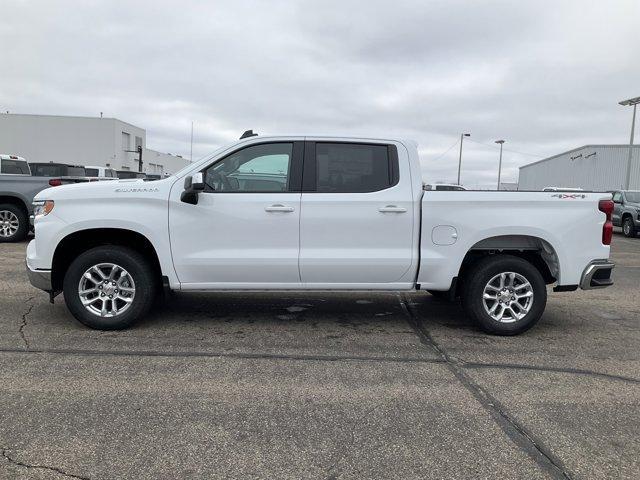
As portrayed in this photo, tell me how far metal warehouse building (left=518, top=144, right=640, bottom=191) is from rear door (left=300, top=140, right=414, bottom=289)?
132 ft

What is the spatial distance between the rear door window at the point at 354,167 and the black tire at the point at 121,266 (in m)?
1.95

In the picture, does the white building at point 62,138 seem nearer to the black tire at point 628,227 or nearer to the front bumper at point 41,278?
the black tire at point 628,227

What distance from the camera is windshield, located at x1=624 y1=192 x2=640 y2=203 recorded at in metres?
20.5

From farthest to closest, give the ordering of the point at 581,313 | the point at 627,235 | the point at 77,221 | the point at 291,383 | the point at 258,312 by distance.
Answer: the point at 627,235 < the point at 581,313 < the point at 258,312 < the point at 77,221 < the point at 291,383

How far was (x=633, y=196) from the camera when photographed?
2081 centimetres

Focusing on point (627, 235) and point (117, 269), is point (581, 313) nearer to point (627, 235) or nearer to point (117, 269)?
point (117, 269)

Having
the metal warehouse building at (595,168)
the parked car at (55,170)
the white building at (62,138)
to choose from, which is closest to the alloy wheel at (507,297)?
the parked car at (55,170)

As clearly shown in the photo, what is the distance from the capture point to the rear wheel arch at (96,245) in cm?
541

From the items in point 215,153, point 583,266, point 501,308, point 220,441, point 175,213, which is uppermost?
point 215,153

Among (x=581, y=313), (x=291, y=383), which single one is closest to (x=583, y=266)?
(x=581, y=313)

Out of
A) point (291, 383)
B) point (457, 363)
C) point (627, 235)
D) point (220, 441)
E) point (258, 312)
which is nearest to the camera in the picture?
point (220, 441)

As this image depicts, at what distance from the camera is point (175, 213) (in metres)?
5.26

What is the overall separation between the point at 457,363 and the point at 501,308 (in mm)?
1113

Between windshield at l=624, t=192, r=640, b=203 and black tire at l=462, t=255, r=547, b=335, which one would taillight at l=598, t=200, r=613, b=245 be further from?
windshield at l=624, t=192, r=640, b=203
